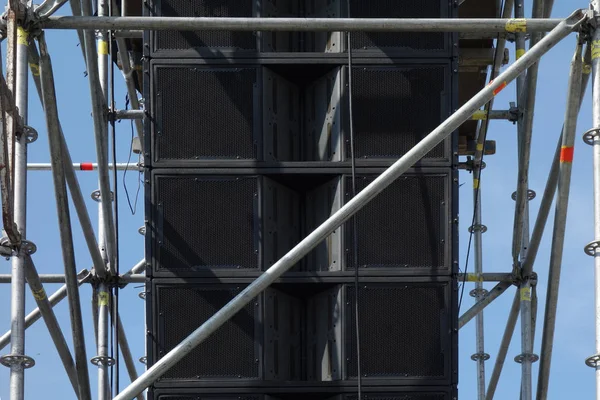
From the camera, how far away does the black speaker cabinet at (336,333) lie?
605 inches

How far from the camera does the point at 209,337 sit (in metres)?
15.4

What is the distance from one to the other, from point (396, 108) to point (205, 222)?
2.15 metres

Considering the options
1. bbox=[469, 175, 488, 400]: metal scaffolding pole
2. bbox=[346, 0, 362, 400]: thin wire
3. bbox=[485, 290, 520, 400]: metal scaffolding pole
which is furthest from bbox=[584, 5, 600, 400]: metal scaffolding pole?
bbox=[469, 175, 488, 400]: metal scaffolding pole

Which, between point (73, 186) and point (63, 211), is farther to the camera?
point (73, 186)

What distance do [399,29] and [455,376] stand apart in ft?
Answer: 10.8

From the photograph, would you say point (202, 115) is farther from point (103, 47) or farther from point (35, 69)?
point (103, 47)

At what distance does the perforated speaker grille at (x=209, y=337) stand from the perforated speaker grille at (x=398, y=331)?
94cm

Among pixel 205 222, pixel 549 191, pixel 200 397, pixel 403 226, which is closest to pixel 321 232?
pixel 403 226

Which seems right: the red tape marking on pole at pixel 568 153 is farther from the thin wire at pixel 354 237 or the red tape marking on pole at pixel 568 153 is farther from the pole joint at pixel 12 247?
the pole joint at pixel 12 247

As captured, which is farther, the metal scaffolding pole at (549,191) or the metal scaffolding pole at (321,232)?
the metal scaffolding pole at (549,191)

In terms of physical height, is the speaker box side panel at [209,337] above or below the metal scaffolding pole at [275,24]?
below

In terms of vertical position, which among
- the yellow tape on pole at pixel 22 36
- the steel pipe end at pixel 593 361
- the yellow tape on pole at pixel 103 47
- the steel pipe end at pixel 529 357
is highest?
the yellow tape on pole at pixel 103 47

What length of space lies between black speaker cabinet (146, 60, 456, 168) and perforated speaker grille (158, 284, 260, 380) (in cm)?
125

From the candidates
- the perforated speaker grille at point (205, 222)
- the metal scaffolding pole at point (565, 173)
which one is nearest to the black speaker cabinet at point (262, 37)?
the perforated speaker grille at point (205, 222)
